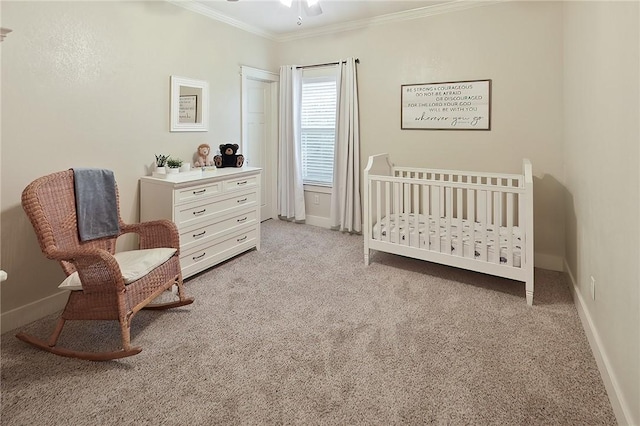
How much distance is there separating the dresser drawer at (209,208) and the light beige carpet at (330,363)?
0.53m

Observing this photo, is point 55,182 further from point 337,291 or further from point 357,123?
point 357,123

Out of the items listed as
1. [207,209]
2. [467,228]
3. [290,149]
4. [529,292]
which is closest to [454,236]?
[467,228]

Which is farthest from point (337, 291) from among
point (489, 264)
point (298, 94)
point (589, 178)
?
point (298, 94)

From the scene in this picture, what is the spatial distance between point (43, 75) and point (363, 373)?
274cm

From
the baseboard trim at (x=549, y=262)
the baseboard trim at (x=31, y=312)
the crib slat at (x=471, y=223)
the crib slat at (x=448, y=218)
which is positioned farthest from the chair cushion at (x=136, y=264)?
the baseboard trim at (x=549, y=262)

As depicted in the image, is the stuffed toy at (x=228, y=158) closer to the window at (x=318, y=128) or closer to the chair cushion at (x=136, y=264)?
the window at (x=318, y=128)

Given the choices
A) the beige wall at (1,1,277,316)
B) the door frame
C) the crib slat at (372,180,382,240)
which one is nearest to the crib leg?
the crib slat at (372,180,382,240)

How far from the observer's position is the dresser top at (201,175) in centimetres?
291

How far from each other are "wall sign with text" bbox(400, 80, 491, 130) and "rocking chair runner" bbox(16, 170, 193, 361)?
289 cm

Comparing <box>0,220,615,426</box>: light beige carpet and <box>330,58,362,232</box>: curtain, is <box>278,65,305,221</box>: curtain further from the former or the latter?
<box>0,220,615,426</box>: light beige carpet

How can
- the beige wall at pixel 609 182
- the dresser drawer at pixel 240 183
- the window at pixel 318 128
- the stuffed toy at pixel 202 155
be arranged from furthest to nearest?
the window at pixel 318 128, the stuffed toy at pixel 202 155, the dresser drawer at pixel 240 183, the beige wall at pixel 609 182

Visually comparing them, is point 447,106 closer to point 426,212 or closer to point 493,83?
point 493,83

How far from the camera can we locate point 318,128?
4.70 meters

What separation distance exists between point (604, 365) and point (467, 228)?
155 centimetres
